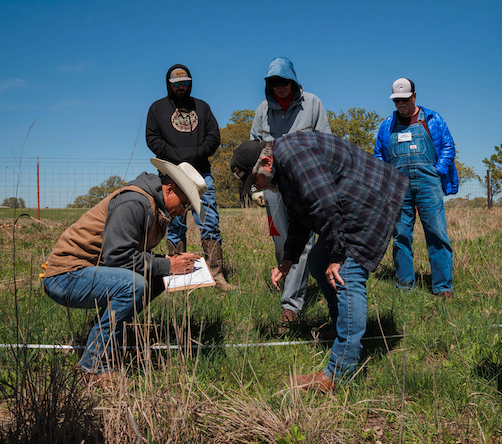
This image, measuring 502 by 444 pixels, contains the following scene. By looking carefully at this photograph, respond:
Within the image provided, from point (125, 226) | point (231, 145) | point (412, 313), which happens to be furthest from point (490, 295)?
point (231, 145)

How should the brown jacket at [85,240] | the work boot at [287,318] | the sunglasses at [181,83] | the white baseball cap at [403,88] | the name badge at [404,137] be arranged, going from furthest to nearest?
1. the sunglasses at [181,83]
2. the name badge at [404,137]
3. the white baseball cap at [403,88]
4. the work boot at [287,318]
5. the brown jacket at [85,240]

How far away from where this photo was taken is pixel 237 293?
4.05 m

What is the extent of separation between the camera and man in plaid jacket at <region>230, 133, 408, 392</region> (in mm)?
2426

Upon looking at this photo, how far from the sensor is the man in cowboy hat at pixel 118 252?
2.60 m

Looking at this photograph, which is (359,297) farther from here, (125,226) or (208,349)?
(125,226)

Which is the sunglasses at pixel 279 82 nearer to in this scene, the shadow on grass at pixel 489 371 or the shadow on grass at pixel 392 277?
the shadow on grass at pixel 392 277

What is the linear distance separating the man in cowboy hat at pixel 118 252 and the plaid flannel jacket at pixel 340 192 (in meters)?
0.69

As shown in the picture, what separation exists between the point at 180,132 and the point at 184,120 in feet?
0.55

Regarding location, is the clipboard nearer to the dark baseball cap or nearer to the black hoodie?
the dark baseball cap

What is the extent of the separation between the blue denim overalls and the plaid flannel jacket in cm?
199

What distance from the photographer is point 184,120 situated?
192 inches

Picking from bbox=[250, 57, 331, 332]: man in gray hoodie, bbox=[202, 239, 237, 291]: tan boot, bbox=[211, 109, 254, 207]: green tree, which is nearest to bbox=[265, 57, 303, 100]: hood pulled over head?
bbox=[250, 57, 331, 332]: man in gray hoodie

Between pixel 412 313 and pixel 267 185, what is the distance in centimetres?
198

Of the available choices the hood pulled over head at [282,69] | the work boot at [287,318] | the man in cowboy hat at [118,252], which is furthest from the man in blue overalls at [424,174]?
the man in cowboy hat at [118,252]
